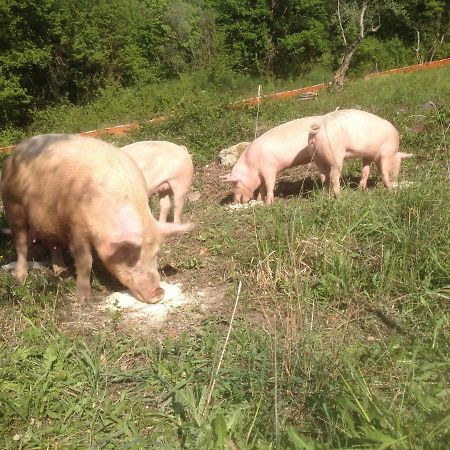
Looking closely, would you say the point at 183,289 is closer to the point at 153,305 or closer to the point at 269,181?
the point at 153,305

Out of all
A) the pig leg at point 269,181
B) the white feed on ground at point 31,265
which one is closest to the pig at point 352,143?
the pig leg at point 269,181

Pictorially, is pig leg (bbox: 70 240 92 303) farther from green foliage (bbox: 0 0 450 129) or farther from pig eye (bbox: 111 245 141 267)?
green foliage (bbox: 0 0 450 129)

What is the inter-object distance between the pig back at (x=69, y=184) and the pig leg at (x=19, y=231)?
95 mm

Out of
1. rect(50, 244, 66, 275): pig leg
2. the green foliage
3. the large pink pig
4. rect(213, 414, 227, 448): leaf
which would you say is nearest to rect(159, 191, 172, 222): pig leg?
the large pink pig

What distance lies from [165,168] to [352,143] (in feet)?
8.20

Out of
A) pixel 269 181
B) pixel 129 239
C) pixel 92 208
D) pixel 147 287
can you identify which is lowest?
pixel 269 181

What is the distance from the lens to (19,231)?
5.18 m

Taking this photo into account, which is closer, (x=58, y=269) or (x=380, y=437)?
(x=380, y=437)

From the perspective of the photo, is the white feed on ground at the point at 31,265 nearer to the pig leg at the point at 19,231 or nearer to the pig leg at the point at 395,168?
the pig leg at the point at 19,231

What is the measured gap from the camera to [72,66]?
22859 millimetres

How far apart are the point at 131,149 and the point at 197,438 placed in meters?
4.67

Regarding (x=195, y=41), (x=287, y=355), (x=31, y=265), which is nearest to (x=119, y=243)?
(x=31, y=265)

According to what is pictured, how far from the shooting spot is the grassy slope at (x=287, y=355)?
9.52ft

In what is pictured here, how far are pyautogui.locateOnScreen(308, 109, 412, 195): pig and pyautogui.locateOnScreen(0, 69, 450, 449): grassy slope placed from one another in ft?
7.01
